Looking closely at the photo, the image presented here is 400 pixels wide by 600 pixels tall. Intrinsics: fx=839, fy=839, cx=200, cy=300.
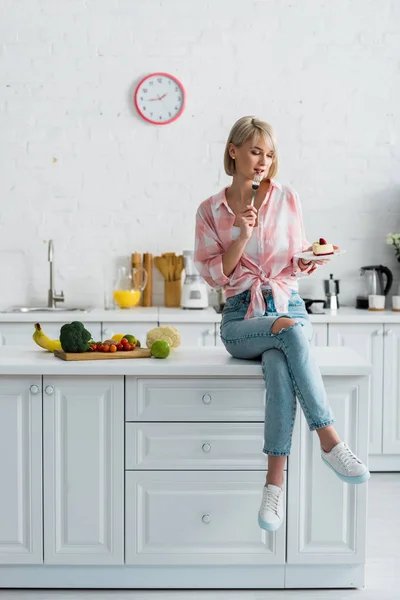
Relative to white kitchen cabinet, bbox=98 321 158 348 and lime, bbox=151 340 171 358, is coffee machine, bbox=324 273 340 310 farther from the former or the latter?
lime, bbox=151 340 171 358

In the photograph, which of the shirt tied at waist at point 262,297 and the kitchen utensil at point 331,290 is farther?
the kitchen utensil at point 331,290

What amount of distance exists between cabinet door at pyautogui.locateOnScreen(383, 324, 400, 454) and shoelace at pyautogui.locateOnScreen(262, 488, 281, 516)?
2.04m

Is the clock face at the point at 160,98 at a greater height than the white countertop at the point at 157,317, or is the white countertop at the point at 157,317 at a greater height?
the clock face at the point at 160,98

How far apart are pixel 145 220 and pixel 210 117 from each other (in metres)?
0.73

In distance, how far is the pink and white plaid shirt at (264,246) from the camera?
3.08m

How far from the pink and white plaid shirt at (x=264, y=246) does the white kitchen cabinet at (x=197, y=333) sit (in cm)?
145

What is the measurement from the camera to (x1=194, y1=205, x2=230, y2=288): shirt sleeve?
10.1 ft

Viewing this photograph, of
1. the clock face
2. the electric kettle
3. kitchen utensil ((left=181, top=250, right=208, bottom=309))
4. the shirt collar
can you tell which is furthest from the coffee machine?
the shirt collar

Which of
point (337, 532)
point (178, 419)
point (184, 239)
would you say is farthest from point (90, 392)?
point (184, 239)

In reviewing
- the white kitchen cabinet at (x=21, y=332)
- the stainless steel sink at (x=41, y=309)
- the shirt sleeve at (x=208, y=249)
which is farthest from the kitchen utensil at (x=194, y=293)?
the shirt sleeve at (x=208, y=249)

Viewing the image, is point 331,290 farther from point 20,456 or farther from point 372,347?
point 20,456

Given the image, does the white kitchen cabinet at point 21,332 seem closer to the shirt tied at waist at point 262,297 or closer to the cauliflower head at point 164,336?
the cauliflower head at point 164,336

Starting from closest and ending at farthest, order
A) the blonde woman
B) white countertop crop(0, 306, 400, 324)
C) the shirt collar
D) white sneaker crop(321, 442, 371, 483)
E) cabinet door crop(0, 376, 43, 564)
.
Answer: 1. white sneaker crop(321, 442, 371, 483)
2. the blonde woman
3. cabinet door crop(0, 376, 43, 564)
4. the shirt collar
5. white countertop crop(0, 306, 400, 324)

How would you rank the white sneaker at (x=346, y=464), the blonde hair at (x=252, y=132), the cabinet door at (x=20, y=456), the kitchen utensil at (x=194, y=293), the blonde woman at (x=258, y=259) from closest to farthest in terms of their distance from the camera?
the white sneaker at (x=346, y=464)
the blonde woman at (x=258, y=259)
the cabinet door at (x=20, y=456)
the blonde hair at (x=252, y=132)
the kitchen utensil at (x=194, y=293)
